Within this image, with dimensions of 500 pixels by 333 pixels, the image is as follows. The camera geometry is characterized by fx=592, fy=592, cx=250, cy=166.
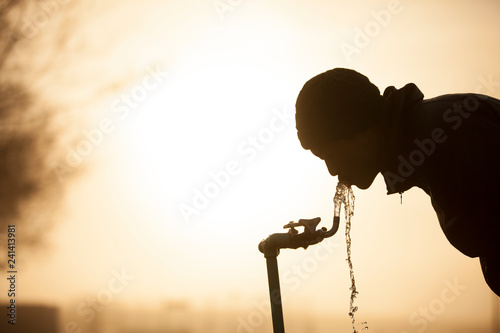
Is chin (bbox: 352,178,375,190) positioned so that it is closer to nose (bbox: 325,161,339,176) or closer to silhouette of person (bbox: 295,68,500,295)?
silhouette of person (bbox: 295,68,500,295)

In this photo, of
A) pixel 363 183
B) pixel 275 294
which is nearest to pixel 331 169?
pixel 363 183

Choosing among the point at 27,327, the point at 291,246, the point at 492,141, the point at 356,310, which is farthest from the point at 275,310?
the point at 27,327

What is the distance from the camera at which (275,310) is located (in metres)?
3.32

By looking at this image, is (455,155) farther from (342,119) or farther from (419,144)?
(342,119)

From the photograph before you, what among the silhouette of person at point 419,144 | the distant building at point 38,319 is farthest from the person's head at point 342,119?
the distant building at point 38,319

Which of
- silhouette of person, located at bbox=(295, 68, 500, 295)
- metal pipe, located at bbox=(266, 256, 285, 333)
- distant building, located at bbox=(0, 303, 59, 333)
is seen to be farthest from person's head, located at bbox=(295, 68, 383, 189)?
distant building, located at bbox=(0, 303, 59, 333)

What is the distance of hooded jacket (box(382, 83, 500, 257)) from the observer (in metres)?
2.56

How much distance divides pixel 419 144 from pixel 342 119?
0.39 metres

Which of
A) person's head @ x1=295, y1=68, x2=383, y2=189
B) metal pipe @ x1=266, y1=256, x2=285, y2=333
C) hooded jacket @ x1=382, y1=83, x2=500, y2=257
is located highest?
person's head @ x1=295, y1=68, x2=383, y2=189

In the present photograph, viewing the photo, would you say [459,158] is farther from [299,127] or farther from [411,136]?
[299,127]

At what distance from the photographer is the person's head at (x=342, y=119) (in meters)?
2.95

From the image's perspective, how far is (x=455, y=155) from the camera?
8.54ft

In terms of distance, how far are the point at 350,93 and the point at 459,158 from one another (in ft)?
2.11

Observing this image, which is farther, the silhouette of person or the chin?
the chin
